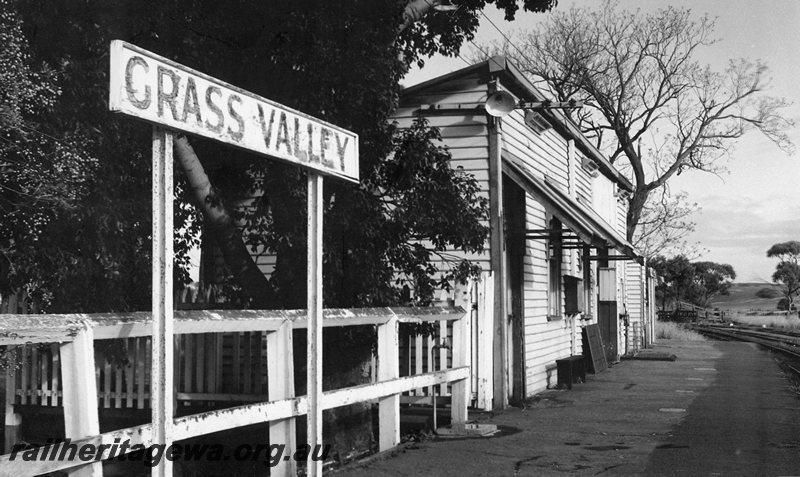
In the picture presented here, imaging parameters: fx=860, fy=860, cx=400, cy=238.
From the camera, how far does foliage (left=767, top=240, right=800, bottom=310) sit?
338ft

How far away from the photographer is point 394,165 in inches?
373

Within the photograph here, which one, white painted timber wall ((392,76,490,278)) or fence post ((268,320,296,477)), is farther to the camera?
white painted timber wall ((392,76,490,278))

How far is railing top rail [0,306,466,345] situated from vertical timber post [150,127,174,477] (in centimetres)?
56

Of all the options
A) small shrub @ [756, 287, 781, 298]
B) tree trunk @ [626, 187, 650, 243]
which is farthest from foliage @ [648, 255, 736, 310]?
tree trunk @ [626, 187, 650, 243]

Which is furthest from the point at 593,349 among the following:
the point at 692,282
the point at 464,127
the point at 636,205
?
the point at 692,282

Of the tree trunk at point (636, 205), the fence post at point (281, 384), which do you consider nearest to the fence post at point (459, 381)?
the fence post at point (281, 384)

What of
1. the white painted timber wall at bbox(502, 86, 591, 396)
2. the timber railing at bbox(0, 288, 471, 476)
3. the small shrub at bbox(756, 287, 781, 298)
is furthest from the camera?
the small shrub at bbox(756, 287, 781, 298)

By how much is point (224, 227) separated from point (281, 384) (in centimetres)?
336

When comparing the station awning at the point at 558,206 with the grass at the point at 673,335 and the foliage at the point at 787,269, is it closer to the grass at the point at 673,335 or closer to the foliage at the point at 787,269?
the grass at the point at 673,335

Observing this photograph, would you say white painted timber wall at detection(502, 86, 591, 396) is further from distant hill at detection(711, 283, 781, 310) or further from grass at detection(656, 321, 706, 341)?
distant hill at detection(711, 283, 781, 310)

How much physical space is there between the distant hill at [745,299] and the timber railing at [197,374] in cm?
11921

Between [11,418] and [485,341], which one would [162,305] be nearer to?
[485,341]

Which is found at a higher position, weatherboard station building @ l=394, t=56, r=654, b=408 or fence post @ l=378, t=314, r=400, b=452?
weatherboard station building @ l=394, t=56, r=654, b=408

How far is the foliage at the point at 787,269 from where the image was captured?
338 feet
